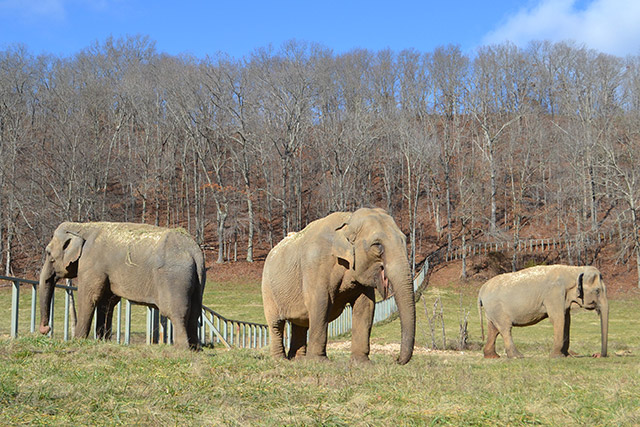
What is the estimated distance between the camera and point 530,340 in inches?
962

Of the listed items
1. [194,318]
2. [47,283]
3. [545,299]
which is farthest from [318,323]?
[545,299]

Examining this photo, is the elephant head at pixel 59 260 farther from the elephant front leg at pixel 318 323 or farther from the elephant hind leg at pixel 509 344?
the elephant hind leg at pixel 509 344

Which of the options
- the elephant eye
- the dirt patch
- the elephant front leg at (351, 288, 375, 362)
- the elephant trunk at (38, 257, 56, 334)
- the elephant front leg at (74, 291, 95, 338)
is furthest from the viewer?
the dirt patch

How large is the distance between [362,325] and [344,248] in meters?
1.17

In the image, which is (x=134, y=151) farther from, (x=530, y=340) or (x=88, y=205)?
(x=530, y=340)

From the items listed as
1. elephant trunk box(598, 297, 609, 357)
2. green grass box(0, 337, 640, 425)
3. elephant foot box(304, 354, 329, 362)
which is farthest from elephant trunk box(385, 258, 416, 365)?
elephant trunk box(598, 297, 609, 357)

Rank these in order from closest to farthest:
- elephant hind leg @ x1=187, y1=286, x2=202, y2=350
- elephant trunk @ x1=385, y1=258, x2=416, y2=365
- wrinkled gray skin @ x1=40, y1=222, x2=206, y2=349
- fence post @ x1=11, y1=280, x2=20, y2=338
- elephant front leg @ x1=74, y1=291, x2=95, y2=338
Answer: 1. elephant trunk @ x1=385, y1=258, x2=416, y2=365
2. fence post @ x1=11, y1=280, x2=20, y2=338
3. wrinkled gray skin @ x1=40, y1=222, x2=206, y2=349
4. elephant hind leg @ x1=187, y1=286, x2=202, y2=350
5. elephant front leg @ x1=74, y1=291, x2=95, y2=338

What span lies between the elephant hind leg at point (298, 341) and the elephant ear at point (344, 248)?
7.39 ft

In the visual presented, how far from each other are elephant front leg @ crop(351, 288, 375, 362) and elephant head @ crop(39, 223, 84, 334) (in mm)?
5098

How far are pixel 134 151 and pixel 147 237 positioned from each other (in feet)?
161

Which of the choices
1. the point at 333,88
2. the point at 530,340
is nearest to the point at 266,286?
the point at 530,340

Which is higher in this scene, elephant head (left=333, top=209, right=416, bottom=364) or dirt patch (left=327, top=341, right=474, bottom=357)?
elephant head (left=333, top=209, right=416, bottom=364)

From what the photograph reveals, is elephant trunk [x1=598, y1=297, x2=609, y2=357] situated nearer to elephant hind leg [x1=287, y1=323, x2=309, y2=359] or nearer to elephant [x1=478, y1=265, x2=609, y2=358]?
elephant [x1=478, y1=265, x2=609, y2=358]

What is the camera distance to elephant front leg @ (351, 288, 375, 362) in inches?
397
